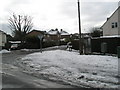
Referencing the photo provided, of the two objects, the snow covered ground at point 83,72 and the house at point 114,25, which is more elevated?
the house at point 114,25

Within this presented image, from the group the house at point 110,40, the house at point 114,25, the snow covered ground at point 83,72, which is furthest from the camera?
the house at point 114,25

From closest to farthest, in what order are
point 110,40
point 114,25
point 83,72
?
point 83,72 < point 110,40 < point 114,25

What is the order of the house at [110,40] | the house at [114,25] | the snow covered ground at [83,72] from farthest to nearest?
the house at [114,25] → the house at [110,40] → the snow covered ground at [83,72]

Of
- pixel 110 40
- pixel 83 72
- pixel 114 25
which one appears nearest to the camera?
pixel 83 72

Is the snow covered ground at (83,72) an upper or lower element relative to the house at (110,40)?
lower

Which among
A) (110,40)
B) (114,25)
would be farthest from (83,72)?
(114,25)

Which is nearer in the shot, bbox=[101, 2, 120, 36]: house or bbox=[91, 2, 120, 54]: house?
bbox=[91, 2, 120, 54]: house

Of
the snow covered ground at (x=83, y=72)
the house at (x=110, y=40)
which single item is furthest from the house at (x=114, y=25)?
the snow covered ground at (x=83, y=72)

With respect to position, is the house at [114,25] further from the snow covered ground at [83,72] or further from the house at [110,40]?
the snow covered ground at [83,72]

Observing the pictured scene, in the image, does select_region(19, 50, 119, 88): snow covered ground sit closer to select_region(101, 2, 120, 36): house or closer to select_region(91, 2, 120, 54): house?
select_region(91, 2, 120, 54): house

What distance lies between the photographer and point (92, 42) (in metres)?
33.0

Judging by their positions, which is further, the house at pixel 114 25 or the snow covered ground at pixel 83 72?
the house at pixel 114 25

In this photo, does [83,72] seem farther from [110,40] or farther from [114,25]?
[114,25]

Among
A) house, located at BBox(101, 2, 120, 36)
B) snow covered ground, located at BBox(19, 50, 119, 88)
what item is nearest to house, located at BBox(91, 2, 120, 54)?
house, located at BBox(101, 2, 120, 36)
